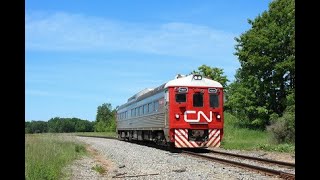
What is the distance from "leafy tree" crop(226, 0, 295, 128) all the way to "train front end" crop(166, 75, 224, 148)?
1725 cm

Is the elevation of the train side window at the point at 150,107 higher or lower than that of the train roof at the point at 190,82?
lower

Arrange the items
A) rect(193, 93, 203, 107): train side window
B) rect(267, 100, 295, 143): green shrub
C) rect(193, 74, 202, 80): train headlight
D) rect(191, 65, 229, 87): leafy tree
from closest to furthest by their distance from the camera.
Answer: rect(193, 93, 203, 107): train side window
rect(193, 74, 202, 80): train headlight
rect(267, 100, 295, 143): green shrub
rect(191, 65, 229, 87): leafy tree

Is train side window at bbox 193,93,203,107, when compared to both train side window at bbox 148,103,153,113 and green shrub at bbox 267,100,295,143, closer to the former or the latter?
train side window at bbox 148,103,153,113

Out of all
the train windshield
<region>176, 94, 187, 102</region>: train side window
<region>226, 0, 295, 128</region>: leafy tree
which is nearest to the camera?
<region>176, 94, 187, 102</region>: train side window

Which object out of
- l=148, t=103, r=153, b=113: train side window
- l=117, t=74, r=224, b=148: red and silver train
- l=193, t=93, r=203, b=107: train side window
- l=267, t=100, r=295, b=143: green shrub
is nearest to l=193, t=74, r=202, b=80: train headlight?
l=117, t=74, r=224, b=148: red and silver train

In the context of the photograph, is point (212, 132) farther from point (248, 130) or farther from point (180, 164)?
point (248, 130)

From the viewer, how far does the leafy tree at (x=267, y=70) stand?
3628cm

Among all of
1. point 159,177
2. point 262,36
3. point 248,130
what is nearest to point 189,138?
point 159,177

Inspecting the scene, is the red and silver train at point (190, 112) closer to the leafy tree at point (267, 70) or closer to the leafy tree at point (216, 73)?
the leafy tree at point (267, 70)

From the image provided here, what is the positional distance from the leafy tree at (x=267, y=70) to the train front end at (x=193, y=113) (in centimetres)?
1725

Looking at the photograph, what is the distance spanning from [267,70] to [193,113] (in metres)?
19.7

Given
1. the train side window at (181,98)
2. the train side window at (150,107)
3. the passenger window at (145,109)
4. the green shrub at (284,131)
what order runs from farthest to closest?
the green shrub at (284,131) < the passenger window at (145,109) < the train side window at (150,107) < the train side window at (181,98)

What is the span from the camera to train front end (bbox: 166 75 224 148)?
18.9 metres

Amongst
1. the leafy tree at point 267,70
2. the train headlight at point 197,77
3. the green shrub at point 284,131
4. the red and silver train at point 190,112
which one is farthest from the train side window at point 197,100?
the leafy tree at point 267,70
